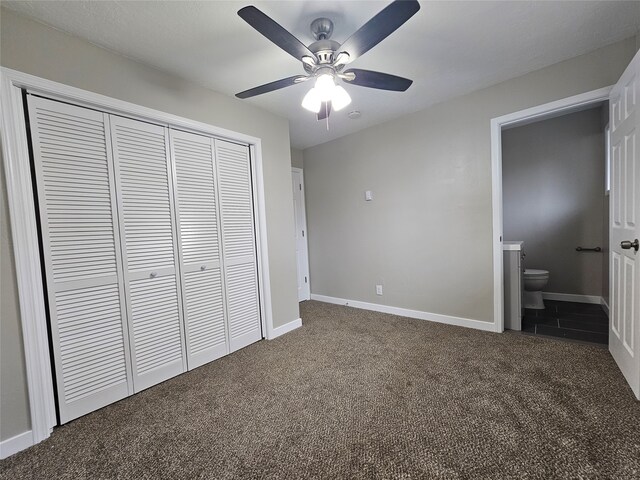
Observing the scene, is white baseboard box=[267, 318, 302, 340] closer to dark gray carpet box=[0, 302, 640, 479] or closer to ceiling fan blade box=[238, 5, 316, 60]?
dark gray carpet box=[0, 302, 640, 479]

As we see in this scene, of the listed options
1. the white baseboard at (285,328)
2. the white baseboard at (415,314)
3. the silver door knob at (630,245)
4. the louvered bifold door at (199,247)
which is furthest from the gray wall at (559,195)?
the louvered bifold door at (199,247)

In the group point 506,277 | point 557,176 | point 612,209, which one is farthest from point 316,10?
point 557,176

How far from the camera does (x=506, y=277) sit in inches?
111

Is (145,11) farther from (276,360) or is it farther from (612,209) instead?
(612,209)

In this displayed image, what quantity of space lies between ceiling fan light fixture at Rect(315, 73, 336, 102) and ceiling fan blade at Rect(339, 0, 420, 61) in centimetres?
17

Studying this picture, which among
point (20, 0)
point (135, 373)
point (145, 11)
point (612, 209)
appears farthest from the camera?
point (612, 209)

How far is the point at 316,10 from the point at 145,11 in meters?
0.94

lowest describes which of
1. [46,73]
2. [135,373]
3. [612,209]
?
[135,373]

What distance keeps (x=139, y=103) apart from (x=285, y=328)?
2366 millimetres

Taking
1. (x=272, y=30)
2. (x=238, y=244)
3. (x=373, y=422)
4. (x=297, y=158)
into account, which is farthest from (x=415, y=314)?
(x=272, y=30)

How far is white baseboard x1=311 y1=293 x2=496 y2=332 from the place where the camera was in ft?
9.31

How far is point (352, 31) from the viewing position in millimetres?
1770

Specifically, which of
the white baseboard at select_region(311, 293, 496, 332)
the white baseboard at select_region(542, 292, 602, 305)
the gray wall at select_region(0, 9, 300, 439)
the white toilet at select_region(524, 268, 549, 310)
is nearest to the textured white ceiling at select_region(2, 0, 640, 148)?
the gray wall at select_region(0, 9, 300, 439)

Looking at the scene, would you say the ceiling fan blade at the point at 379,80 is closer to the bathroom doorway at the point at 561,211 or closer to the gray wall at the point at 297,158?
the gray wall at the point at 297,158
